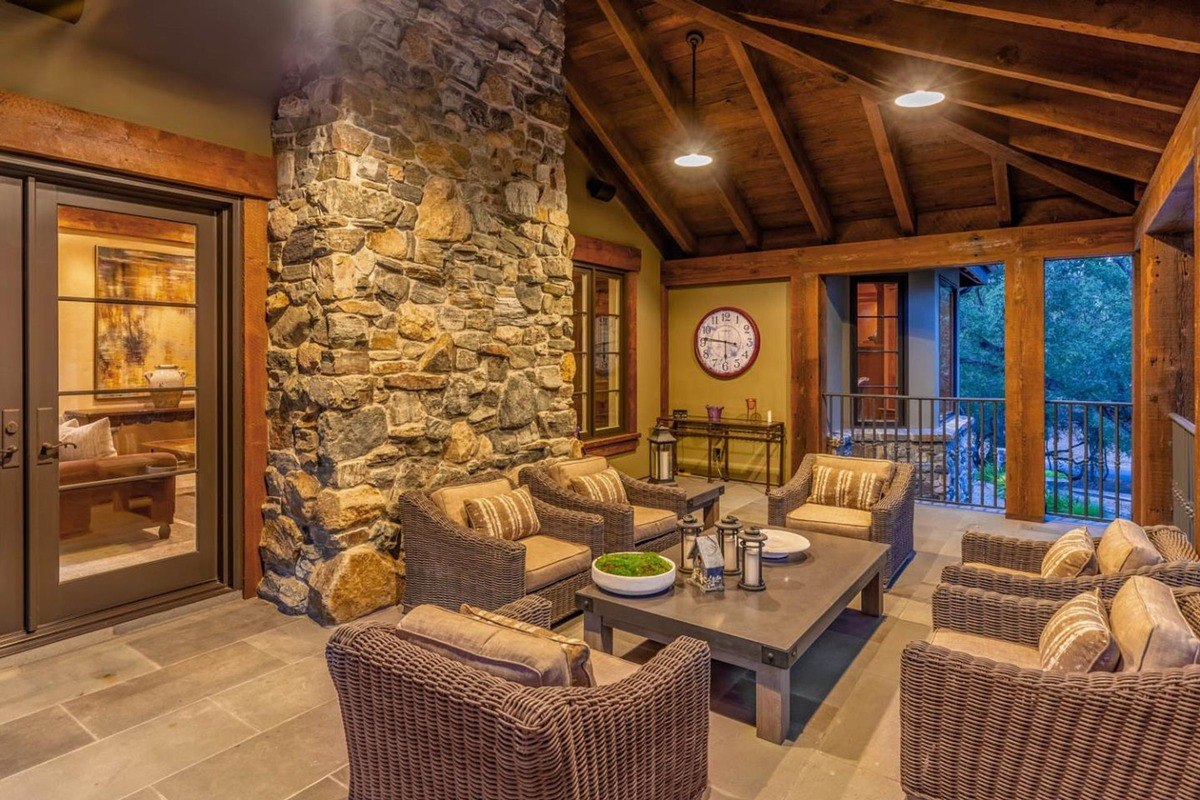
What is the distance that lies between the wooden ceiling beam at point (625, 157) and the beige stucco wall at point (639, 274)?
0.96 feet

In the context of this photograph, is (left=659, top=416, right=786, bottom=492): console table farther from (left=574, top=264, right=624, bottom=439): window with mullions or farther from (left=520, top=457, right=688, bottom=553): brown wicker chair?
(left=520, top=457, right=688, bottom=553): brown wicker chair

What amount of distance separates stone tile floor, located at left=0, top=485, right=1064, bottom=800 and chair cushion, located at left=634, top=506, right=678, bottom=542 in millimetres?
716

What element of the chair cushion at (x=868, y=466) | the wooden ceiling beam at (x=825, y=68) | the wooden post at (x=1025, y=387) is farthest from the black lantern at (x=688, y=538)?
the wooden post at (x=1025, y=387)

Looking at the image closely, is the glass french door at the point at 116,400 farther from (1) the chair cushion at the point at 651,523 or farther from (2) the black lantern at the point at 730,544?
(2) the black lantern at the point at 730,544

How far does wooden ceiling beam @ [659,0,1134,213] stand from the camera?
14.6 ft

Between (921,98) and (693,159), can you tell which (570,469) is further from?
(921,98)

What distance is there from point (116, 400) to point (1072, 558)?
173 inches

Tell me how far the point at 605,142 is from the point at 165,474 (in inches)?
174

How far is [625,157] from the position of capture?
6.36 m

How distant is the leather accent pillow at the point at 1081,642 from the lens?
1.81 metres

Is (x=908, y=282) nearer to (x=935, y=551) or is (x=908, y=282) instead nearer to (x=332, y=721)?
(x=935, y=551)

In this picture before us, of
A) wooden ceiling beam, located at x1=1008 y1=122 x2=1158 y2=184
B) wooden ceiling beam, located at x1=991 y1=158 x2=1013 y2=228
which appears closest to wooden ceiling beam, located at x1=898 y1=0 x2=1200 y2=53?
wooden ceiling beam, located at x1=1008 y1=122 x2=1158 y2=184


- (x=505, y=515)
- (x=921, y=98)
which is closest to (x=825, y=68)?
(x=921, y=98)

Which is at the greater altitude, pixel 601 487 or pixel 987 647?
pixel 601 487
